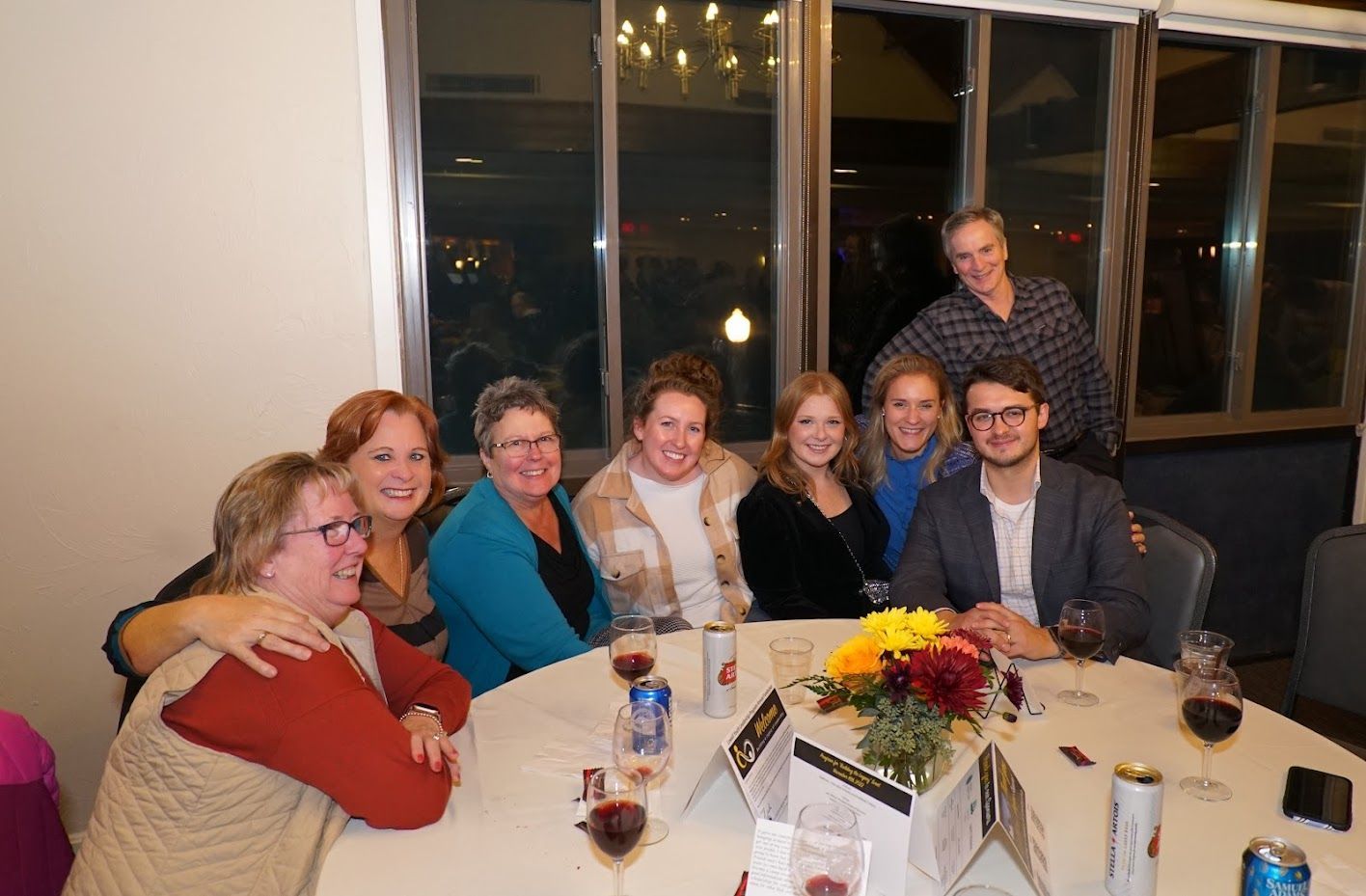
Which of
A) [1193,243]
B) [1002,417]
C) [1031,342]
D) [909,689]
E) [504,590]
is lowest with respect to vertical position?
[504,590]

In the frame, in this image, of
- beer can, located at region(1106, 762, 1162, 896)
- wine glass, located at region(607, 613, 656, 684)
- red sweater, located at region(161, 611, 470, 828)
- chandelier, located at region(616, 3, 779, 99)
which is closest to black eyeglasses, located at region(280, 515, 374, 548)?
red sweater, located at region(161, 611, 470, 828)

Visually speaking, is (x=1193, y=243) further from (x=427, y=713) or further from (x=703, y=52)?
(x=427, y=713)

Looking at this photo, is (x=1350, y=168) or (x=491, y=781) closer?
(x=491, y=781)

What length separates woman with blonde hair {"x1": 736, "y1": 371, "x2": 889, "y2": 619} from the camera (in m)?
2.69

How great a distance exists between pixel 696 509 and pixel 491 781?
1319mm

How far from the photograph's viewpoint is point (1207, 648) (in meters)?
1.63

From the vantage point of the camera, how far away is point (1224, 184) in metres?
4.41

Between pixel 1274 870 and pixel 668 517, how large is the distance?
1.83 meters

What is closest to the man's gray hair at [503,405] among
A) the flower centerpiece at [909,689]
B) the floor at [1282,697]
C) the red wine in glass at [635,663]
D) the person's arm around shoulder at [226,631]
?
the red wine in glass at [635,663]

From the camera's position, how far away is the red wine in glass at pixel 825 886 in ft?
3.48

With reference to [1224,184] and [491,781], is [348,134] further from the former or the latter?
[1224,184]

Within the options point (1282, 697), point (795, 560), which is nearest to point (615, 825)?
point (795, 560)

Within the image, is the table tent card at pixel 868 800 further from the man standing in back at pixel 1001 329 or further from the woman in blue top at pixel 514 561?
the man standing in back at pixel 1001 329

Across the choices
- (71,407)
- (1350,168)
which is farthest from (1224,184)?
(71,407)
